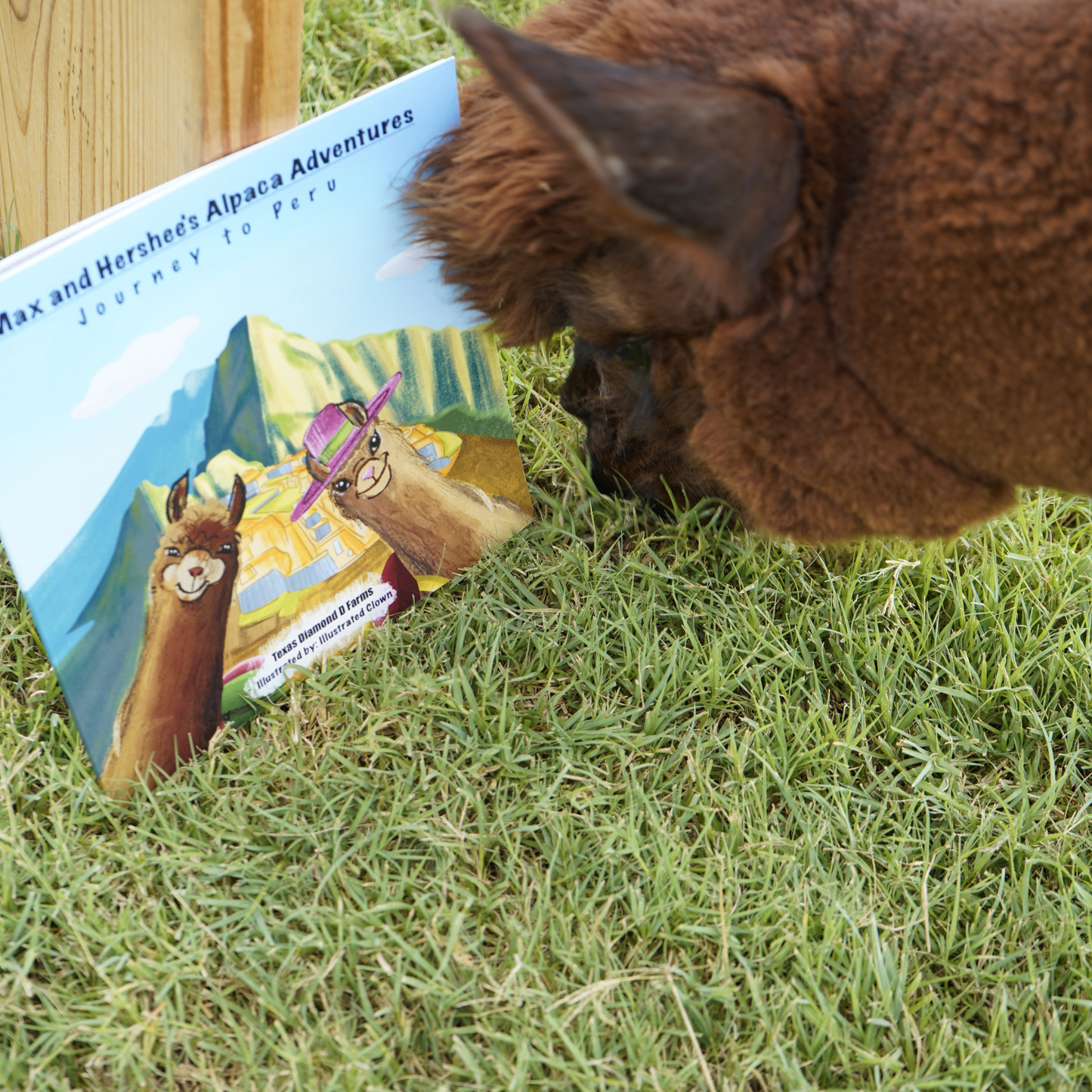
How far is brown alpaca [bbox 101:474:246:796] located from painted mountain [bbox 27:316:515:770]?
0.02 m

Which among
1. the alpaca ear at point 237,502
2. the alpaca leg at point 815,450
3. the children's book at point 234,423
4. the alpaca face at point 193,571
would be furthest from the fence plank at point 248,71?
the alpaca leg at point 815,450

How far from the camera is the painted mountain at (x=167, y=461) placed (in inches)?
58.0

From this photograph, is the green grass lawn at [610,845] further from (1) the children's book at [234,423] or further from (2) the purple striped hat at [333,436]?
(2) the purple striped hat at [333,436]

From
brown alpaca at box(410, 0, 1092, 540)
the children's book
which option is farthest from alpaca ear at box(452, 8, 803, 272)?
the children's book

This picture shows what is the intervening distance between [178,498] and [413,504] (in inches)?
16.8

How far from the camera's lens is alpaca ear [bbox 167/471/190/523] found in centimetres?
155

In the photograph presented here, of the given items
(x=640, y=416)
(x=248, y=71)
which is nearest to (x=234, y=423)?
(x=248, y=71)

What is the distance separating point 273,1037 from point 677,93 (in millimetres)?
1265

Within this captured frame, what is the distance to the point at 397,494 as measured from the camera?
181 cm

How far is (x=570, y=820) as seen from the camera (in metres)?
1.58

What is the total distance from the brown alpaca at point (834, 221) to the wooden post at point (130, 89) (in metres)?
0.44

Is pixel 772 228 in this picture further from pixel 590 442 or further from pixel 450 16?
pixel 590 442

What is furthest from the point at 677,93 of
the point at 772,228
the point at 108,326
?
the point at 108,326

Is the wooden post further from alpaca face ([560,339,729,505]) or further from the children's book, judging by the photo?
alpaca face ([560,339,729,505])
